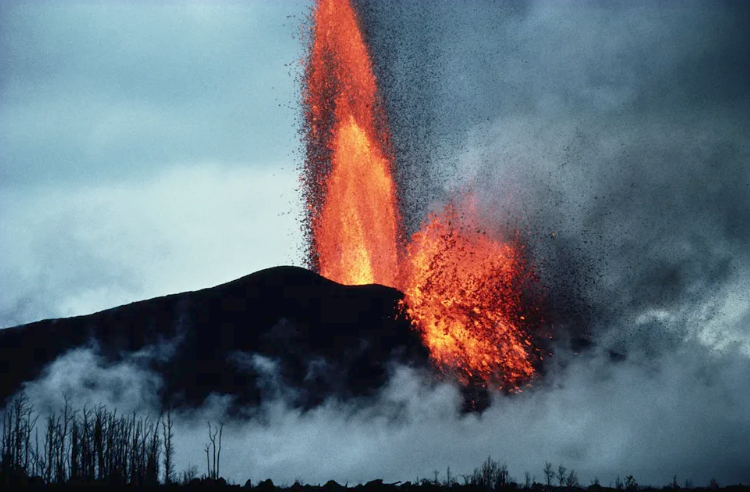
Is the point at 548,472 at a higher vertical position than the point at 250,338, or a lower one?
lower

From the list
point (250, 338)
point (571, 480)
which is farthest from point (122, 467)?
point (571, 480)

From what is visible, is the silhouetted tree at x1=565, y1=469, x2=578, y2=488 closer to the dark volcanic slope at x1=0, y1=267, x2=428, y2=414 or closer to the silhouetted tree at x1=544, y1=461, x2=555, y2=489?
the silhouetted tree at x1=544, y1=461, x2=555, y2=489

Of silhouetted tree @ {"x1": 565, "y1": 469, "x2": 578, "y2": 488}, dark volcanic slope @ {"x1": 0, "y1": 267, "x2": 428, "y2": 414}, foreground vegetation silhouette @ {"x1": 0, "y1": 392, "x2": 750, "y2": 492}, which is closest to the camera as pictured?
foreground vegetation silhouette @ {"x1": 0, "y1": 392, "x2": 750, "y2": 492}

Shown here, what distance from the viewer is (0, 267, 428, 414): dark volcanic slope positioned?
111m

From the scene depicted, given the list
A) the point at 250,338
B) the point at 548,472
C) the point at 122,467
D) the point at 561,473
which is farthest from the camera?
the point at 250,338

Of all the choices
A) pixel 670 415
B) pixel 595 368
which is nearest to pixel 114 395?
pixel 595 368

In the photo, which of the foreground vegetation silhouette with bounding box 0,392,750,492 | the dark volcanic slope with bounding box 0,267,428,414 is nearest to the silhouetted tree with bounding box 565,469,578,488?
the foreground vegetation silhouette with bounding box 0,392,750,492

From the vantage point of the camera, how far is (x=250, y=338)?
118 m

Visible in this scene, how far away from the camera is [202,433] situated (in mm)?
107625

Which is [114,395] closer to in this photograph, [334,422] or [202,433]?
[202,433]

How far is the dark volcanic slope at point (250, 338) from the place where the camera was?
11138cm

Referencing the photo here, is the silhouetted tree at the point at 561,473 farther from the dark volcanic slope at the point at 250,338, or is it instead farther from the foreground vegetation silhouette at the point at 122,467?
the dark volcanic slope at the point at 250,338

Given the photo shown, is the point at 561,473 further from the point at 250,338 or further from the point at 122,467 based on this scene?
the point at 122,467

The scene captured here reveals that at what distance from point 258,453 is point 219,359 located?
14.3 m
